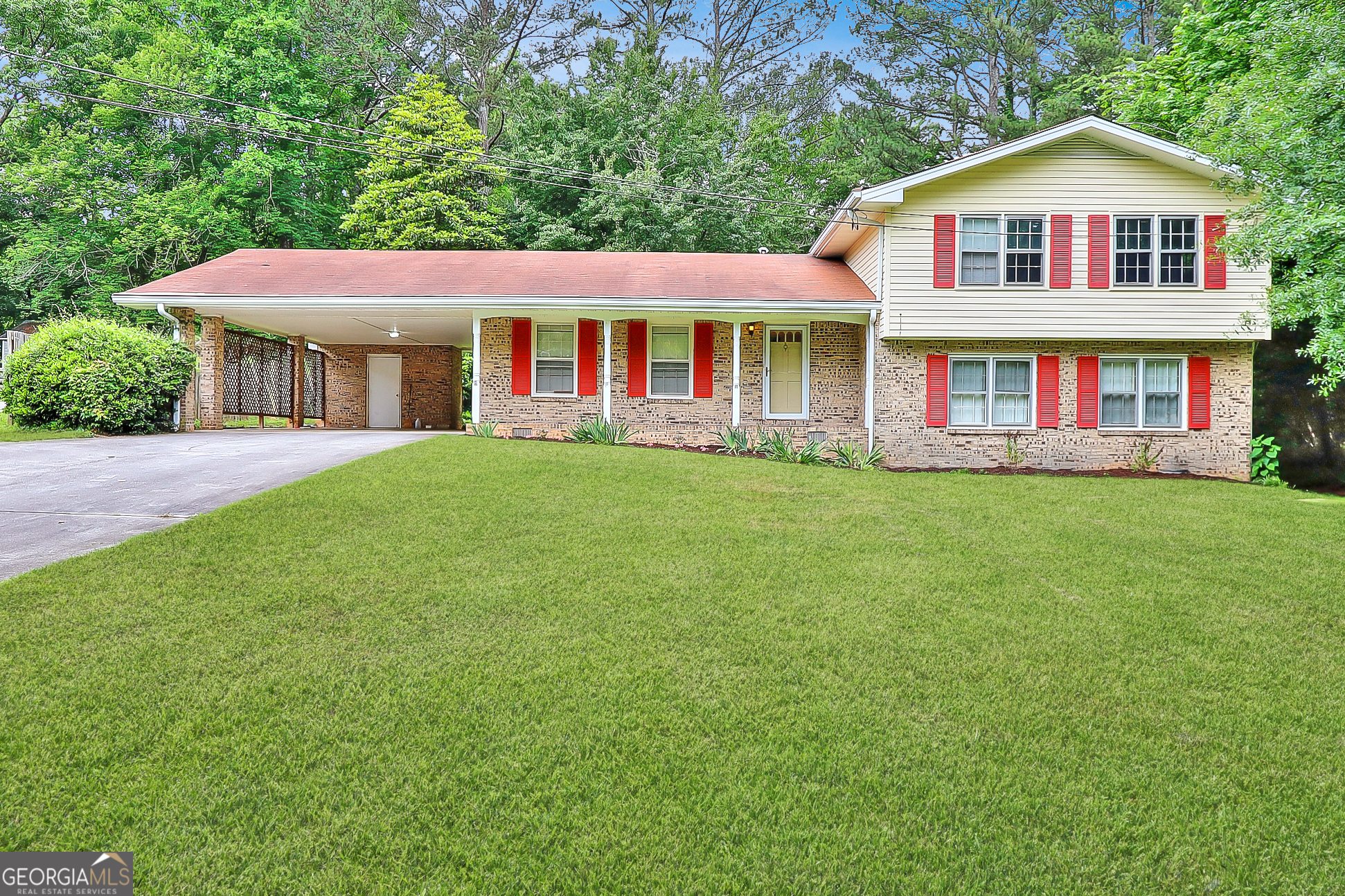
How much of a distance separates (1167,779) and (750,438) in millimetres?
11454

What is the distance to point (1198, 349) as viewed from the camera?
13445mm

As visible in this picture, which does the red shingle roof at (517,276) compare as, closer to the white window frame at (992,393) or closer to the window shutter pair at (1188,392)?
the white window frame at (992,393)

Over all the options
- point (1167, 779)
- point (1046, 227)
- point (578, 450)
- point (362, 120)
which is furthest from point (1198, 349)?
point (362, 120)

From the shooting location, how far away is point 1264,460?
545 inches

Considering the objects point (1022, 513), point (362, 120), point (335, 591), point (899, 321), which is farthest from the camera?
point (362, 120)

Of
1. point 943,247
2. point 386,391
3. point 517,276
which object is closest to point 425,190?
point 386,391

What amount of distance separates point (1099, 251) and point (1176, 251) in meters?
1.30

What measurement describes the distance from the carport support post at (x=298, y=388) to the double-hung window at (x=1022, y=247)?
1562cm

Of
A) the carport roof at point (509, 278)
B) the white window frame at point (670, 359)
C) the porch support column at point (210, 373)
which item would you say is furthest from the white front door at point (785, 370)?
the porch support column at point (210, 373)

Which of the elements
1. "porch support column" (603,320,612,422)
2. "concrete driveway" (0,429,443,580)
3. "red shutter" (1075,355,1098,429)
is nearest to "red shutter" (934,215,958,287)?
"red shutter" (1075,355,1098,429)

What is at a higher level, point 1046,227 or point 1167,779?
point 1046,227

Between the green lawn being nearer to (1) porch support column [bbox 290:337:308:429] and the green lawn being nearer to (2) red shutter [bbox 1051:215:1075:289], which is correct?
(1) porch support column [bbox 290:337:308:429]

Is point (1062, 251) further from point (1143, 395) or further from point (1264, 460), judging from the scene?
point (1264, 460)

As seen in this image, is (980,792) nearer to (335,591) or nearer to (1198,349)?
(335,591)
